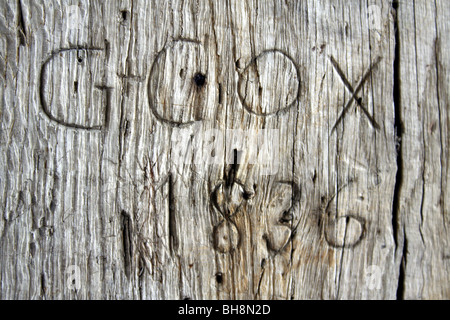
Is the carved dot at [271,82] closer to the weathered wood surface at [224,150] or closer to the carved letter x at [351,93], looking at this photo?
the weathered wood surface at [224,150]

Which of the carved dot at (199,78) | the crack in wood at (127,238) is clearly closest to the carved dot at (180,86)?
the carved dot at (199,78)

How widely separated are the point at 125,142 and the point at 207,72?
0.45m

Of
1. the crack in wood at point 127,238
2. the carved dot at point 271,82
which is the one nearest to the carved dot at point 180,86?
the carved dot at point 271,82

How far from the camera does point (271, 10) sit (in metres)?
1.51

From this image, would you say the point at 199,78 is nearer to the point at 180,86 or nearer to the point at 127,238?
the point at 180,86

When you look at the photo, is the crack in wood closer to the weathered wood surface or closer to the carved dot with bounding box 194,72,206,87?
the weathered wood surface

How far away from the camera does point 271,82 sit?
1514 millimetres

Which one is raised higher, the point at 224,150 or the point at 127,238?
the point at 224,150

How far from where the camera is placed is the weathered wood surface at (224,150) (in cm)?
147

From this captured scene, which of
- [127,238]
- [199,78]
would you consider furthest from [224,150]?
[127,238]

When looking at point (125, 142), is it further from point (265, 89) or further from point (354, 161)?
point (354, 161)

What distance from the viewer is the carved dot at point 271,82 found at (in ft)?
4.94

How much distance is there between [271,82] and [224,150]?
35 cm

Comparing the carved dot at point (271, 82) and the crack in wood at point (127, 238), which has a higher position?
the carved dot at point (271, 82)
